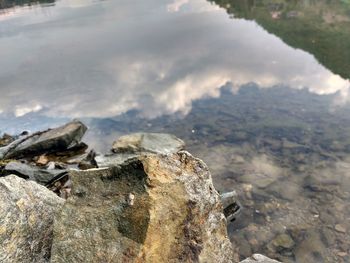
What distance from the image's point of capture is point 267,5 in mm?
58469

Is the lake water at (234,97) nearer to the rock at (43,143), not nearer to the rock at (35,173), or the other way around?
the rock at (43,143)

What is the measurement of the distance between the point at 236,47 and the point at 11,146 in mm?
22610

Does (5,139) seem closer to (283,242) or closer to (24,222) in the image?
(24,222)

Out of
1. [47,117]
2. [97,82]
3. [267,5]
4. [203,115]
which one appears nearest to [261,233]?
[203,115]

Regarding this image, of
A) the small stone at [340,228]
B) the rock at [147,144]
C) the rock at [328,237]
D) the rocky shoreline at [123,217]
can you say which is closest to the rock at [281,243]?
the rock at [328,237]

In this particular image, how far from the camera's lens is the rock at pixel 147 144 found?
53.8 feet

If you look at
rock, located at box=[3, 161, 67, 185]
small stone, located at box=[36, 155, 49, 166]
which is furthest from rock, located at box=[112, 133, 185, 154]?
small stone, located at box=[36, 155, 49, 166]

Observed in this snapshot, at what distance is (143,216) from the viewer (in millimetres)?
7082

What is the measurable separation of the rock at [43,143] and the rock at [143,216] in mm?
11368

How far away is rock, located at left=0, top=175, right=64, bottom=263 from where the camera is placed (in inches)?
277

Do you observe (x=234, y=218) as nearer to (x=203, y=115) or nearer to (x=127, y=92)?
(x=203, y=115)

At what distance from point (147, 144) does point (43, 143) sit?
5.34 m

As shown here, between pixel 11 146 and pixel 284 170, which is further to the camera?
pixel 11 146

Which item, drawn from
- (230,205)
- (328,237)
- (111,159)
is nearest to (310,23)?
(111,159)
